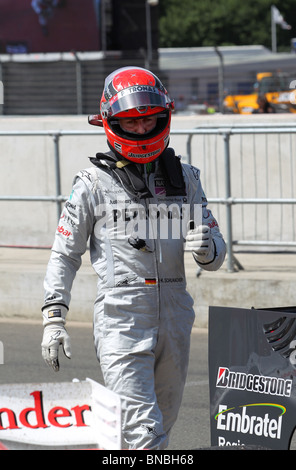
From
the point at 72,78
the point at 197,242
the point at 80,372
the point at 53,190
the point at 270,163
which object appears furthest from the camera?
the point at 72,78

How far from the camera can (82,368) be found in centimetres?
722

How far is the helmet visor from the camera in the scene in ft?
13.1

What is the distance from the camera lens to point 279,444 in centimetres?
412

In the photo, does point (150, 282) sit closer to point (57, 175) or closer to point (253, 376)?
point (253, 376)

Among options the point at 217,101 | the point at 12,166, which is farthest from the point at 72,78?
the point at 12,166

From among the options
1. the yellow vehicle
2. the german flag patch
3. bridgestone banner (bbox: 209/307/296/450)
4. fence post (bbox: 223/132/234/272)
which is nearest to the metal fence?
fence post (bbox: 223/132/234/272)

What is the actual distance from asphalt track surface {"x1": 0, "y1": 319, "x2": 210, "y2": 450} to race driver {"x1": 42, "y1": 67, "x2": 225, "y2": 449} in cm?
165

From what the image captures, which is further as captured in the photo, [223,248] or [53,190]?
[53,190]

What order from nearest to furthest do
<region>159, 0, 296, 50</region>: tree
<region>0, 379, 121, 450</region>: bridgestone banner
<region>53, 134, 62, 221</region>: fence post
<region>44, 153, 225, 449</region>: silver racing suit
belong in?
<region>0, 379, 121, 450</region>: bridgestone banner < <region>44, 153, 225, 449</region>: silver racing suit < <region>53, 134, 62, 221</region>: fence post < <region>159, 0, 296, 50</region>: tree

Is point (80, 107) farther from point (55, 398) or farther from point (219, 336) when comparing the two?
point (55, 398)

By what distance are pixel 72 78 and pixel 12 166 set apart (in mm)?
8012

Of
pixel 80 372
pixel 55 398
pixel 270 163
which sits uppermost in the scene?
pixel 270 163

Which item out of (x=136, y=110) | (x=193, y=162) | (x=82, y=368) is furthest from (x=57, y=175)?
(x=136, y=110)

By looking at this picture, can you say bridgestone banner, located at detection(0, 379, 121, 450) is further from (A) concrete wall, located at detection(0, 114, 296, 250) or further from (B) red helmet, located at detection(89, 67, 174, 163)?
(A) concrete wall, located at detection(0, 114, 296, 250)
